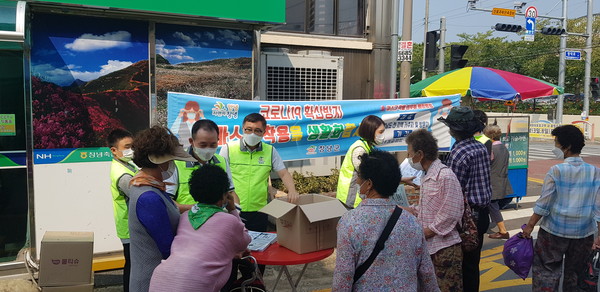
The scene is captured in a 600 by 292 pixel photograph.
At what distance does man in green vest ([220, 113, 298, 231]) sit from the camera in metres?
4.37

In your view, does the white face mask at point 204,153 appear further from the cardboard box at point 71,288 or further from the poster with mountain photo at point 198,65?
the poster with mountain photo at point 198,65

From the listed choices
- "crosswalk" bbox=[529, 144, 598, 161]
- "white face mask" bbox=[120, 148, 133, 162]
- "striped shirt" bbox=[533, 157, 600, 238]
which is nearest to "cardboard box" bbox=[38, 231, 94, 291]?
"white face mask" bbox=[120, 148, 133, 162]

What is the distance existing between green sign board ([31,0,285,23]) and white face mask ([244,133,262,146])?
2049 millimetres

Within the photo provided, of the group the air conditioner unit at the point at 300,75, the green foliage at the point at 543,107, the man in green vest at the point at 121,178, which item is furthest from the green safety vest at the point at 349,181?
the green foliage at the point at 543,107

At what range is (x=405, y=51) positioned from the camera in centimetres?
837

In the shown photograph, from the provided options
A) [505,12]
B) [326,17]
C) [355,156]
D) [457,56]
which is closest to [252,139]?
[355,156]

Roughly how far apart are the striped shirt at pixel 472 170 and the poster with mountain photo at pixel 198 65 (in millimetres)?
3177

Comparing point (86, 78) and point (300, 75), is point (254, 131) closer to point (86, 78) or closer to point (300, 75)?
point (86, 78)

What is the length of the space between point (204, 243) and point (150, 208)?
13.3 inches

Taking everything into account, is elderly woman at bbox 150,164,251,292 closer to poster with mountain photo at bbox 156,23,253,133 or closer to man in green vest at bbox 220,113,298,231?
man in green vest at bbox 220,113,298,231

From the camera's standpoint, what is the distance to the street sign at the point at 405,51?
8.34 m

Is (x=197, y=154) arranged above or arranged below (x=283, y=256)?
above

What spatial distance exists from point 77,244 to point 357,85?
244 inches

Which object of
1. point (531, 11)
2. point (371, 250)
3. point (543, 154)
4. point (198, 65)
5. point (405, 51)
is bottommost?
point (543, 154)
